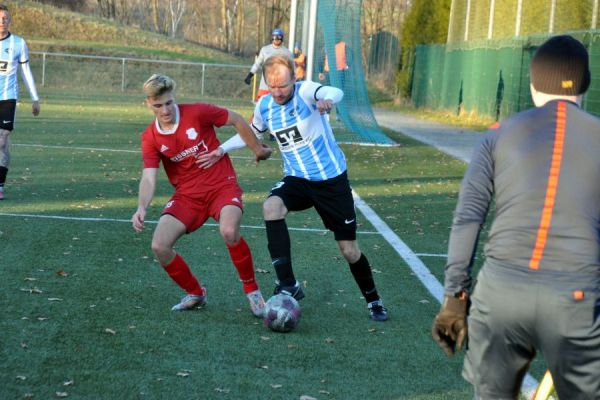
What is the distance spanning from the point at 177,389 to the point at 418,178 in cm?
1173

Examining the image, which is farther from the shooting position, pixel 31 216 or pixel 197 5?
pixel 197 5

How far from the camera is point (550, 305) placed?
3.67m

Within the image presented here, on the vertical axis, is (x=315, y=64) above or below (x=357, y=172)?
above

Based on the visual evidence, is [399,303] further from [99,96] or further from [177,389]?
[99,96]

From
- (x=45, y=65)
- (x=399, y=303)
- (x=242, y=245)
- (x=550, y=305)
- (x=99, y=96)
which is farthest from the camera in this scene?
(x=45, y=65)

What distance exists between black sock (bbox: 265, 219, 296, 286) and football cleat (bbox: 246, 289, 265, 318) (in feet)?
0.69

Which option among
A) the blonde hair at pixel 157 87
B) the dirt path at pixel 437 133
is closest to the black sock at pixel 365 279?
the blonde hair at pixel 157 87

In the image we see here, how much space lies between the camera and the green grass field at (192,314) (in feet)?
19.0

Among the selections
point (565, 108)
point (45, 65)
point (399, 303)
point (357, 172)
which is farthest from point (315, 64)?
point (45, 65)

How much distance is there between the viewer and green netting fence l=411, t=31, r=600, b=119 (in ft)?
80.5

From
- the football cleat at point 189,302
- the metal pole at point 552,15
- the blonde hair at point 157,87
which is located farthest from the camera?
the metal pole at point 552,15

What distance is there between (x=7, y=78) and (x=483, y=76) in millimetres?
20778

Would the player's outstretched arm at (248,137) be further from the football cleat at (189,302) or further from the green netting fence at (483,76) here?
the green netting fence at (483,76)

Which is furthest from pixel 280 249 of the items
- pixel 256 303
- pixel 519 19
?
pixel 519 19
